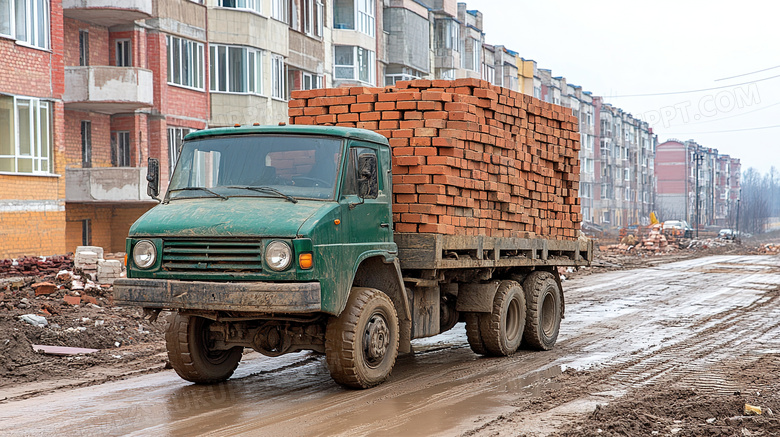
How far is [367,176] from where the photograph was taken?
830 centimetres

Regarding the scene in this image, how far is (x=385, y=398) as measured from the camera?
7.98 m

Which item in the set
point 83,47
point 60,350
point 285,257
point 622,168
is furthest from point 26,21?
point 622,168

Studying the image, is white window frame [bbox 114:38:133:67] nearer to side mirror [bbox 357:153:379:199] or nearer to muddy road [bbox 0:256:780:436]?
muddy road [bbox 0:256:780:436]

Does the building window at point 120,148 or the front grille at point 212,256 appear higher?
the building window at point 120,148

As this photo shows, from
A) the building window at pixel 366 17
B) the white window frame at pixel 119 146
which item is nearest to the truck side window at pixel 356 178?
the white window frame at pixel 119 146

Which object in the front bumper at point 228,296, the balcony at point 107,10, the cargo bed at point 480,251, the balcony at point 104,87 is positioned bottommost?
the front bumper at point 228,296

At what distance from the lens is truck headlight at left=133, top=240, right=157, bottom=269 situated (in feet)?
25.5

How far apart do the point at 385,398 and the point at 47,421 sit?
2.93m

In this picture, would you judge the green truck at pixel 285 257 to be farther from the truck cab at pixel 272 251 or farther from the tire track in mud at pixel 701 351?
the tire track in mud at pixel 701 351

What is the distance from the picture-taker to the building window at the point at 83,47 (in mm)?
26744

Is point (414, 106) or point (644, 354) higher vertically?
point (414, 106)

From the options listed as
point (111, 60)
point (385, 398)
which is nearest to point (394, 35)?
point (111, 60)

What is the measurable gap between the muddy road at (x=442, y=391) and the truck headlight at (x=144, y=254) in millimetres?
1279

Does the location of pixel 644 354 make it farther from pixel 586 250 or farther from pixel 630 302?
pixel 630 302
